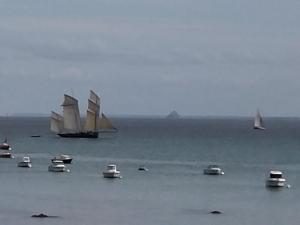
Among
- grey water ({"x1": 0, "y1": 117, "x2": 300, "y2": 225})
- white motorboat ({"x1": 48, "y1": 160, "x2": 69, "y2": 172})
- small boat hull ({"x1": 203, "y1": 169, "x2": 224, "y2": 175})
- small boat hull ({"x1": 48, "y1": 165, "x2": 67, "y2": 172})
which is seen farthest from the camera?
white motorboat ({"x1": 48, "y1": 160, "x2": 69, "y2": 172})

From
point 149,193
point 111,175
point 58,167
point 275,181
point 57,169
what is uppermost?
point 58,167

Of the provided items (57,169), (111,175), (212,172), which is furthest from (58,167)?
(212,172)

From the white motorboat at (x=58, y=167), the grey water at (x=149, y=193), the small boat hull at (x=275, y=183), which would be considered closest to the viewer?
the grey water at (x=149, y=193)

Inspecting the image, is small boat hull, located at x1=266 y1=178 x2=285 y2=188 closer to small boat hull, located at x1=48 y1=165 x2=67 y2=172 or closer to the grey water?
the grey water

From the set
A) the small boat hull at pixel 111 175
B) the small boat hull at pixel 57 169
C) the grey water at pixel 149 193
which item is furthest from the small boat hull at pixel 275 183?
the small boat hull at pixel 57 169

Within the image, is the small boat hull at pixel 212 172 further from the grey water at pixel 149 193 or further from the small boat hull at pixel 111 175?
the small boat hull at pixel 111 175

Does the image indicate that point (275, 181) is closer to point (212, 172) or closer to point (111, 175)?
point (212, 172)

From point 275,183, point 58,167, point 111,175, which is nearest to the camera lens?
point 275,183

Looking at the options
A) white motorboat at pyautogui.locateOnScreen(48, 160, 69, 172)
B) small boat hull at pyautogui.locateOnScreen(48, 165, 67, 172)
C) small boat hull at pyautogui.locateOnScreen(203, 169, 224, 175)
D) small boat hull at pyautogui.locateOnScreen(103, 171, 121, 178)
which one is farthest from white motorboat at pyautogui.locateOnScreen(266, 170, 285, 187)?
white motorboat at pyautogui.locateOnScreen(48, 160, 69, 172)

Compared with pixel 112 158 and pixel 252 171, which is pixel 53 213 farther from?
pixel 112 158

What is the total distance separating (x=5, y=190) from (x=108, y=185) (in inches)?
462

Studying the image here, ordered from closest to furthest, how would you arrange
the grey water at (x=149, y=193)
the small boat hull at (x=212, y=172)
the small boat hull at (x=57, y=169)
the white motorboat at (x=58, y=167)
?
1. the grey water at (x=149, y=193)
2. the small boat hull at (x=212, y=172)
3. the small boat hull at (x=57, y=169)
4. the white motorboat at (x=58, y=167)

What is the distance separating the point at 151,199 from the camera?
309 ft

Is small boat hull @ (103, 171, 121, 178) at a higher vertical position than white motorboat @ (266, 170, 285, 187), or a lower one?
higher
